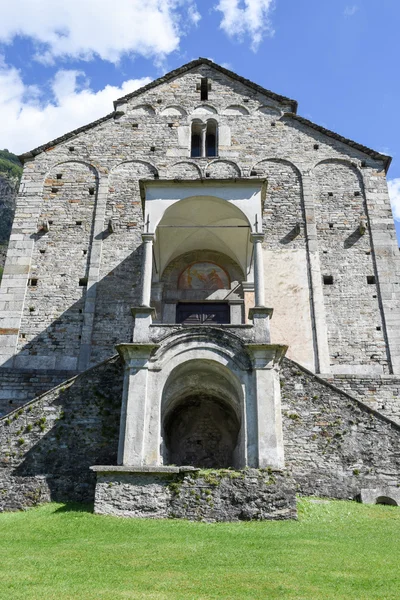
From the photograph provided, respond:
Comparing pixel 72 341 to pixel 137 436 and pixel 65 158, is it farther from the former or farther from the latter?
pixel 65 158

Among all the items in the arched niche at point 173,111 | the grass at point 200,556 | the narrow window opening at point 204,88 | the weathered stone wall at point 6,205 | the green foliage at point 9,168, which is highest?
the green foliage at point 9,168

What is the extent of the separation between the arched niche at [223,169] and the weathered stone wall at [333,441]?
867cm

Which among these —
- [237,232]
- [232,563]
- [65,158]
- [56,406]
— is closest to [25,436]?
[56,406]

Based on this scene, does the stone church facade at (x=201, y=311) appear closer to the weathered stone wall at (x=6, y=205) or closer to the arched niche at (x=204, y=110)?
the arched niche at (x=204, y=110)

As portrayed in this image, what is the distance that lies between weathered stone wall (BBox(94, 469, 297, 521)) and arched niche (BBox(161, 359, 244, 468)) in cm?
226

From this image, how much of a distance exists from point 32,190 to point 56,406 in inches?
372

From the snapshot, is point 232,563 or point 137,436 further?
point 137,436

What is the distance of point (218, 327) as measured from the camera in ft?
38.9

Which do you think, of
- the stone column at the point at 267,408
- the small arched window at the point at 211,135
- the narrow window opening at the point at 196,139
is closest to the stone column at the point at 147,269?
the stone column at the point at 267,408

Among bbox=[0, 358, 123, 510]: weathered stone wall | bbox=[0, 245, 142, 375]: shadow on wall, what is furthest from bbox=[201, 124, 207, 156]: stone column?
bbox=[0, 358, 123, 510]: weathered stone wall

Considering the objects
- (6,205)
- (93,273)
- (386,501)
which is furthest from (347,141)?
(6,205)

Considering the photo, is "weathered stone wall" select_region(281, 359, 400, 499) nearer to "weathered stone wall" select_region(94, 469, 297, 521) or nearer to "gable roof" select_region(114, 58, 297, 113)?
"weathered stone wall" select_region(94, 469, 297, 521)

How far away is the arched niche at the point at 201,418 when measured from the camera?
12359mm

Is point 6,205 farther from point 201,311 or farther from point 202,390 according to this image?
point 202,390
